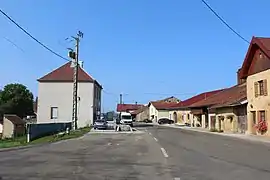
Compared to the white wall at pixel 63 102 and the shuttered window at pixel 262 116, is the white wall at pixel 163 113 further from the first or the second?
the shuttered window at pixel 262 116

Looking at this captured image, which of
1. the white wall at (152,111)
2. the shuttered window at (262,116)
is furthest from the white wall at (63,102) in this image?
the white wall at (152,111)

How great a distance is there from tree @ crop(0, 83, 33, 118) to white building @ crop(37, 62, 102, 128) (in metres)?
23.3

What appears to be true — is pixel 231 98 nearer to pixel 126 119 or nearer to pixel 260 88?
pixel 260 88

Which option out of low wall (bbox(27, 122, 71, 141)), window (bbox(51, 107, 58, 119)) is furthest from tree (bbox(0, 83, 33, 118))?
low wall (bbox(27, 122, 71, 141))

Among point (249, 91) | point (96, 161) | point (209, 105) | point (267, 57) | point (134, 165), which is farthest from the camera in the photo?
point (209, 105)

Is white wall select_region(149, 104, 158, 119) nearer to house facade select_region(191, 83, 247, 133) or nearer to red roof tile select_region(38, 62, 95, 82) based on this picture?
red roof tile select_region(38, 62, 95, 82)

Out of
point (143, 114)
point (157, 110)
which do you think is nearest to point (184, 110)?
point (157, 110)

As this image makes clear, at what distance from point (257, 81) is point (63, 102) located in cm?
3829

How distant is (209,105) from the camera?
59250 mm

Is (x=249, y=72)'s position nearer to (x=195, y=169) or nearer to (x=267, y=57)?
(x=267, y=57)

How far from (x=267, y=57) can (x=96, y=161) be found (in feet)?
86.3

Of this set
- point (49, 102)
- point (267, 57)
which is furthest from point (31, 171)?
point (49, 102)

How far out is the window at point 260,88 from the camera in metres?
38.0

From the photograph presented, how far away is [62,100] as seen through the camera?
229 ft
